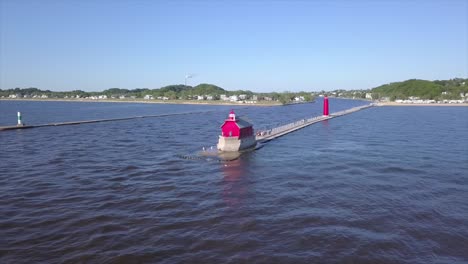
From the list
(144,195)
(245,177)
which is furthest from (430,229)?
(144,195)

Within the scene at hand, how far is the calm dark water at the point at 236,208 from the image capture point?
56.2 feet

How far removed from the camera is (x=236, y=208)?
2347cm

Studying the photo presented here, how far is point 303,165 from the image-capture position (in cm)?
3775

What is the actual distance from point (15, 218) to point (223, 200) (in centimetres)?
1271

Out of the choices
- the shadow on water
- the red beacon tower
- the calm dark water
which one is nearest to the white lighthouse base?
the red beacon tower

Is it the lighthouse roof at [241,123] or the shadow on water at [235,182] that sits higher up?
the lighthouse roof at [241,123]

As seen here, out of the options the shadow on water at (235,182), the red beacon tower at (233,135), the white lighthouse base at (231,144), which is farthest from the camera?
the white lighthouse base at (231,144)

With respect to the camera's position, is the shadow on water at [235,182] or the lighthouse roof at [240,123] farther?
the lighthouse roof at [240,123]

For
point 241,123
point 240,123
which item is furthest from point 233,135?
point 241,123

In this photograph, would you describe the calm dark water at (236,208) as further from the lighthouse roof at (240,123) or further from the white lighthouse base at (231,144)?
the lighthouse roof at (240,123)

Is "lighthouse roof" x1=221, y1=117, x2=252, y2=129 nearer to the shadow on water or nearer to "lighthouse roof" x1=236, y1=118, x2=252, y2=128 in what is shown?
"lighthouse roof" x1=236, y1=118, x2=252, y2=128

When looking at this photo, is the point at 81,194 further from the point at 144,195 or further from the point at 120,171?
the point at 120,171

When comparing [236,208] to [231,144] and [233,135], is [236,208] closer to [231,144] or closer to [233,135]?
[231,144]

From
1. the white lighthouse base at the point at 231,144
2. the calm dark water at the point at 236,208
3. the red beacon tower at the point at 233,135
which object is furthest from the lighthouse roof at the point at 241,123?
the calm dark water at the point at 236,208
